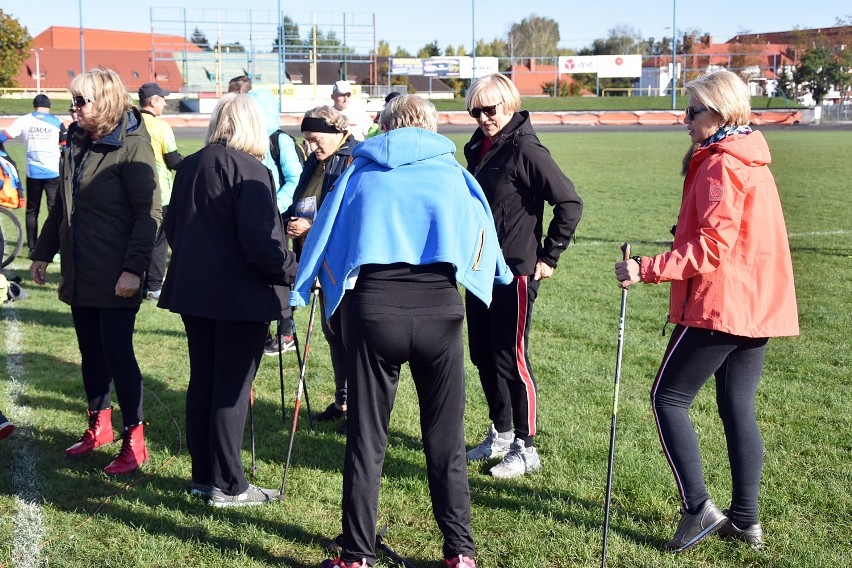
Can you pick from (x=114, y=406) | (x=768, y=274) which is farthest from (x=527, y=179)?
(x=114, y=406)

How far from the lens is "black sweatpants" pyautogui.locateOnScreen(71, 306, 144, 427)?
4.82 meters

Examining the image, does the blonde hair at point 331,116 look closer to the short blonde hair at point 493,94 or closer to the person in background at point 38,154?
the short blonde hair at point 493,94

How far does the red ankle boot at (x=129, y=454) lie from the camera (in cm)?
486

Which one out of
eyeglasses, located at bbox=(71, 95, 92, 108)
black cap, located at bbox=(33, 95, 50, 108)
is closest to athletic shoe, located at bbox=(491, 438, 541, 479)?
eyeglasses, located at bbox=(71, 95, 92, 108)

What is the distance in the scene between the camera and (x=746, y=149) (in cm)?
362

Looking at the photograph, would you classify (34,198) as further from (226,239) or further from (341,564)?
(341,564)

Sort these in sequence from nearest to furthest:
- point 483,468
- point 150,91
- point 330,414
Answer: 1. point 483,468
2. point 330,414
3. point 150,91

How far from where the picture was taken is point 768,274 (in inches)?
146

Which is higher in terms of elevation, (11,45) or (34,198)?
(11,45)

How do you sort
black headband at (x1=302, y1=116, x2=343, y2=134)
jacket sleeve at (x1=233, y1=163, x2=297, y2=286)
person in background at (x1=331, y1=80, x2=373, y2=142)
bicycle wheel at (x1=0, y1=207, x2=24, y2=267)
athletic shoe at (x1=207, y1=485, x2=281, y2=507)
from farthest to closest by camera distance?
bicycle wheel at (x1=0, y1=207, x2=24, y2=267) → person in background at (x1=331, y1=80, x2=373, y2=142) → black headband at (x1=302, y1=116, x2=343, y2=134) → athletic shoe at (x1=207, y1=485, x2=281, y2=507) → jacket sleeve at (x1=233, y1=163, x2=297, y2=286)

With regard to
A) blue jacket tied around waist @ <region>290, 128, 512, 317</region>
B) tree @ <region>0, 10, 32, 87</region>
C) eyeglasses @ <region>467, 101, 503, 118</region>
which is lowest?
blue jacket tied around waist @ <region>290, 128, 512, 317</region>

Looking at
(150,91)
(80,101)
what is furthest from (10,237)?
(80,101)

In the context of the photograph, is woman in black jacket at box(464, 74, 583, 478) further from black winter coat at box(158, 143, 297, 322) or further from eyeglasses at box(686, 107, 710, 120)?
black winter coat at box(158, 143, 297, 322)

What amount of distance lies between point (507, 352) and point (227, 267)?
5.17ft
